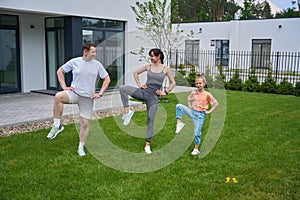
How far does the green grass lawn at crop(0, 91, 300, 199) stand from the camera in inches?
161

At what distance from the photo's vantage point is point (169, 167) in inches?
197

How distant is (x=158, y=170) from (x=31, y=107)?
5552mm

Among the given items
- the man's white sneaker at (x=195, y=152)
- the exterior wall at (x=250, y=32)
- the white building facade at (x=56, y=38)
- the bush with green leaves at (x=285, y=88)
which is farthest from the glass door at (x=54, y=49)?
the exterior wall at (x=250, y=32)

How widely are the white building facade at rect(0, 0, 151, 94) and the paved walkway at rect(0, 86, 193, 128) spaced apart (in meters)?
0.92

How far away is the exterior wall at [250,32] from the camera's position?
25812 millimetres

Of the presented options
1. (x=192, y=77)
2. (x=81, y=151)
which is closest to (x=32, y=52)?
(x=192, y=77)

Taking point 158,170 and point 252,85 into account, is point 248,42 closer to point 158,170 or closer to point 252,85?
point 252,85

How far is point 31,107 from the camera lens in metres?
9.30

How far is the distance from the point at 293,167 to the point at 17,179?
148 inches

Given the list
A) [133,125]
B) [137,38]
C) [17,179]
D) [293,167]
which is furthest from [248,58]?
[17,179]

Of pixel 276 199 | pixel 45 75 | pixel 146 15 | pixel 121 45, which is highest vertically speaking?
pixel 146 15

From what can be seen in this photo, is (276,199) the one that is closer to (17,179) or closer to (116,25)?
(17,179)

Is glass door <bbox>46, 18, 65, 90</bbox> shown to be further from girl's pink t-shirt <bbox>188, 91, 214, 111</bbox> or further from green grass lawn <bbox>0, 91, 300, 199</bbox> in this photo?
girl's pink t-shirt <bbox>188, 91, 214, 111</bbox>

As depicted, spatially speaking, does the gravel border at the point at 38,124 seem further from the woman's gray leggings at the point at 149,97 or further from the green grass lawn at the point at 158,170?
the woman's gray leggings at the point at 149,97
